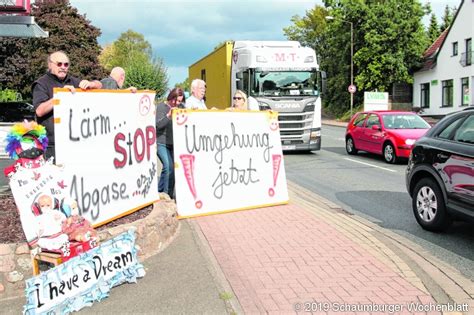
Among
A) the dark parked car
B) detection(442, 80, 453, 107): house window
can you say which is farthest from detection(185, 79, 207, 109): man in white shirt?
detection(442, 80, 453, 107): house window

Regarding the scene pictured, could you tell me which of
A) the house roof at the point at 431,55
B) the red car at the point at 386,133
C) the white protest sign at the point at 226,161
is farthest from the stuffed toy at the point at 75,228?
the house roof at the point at 431,55

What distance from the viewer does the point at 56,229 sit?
3982mm

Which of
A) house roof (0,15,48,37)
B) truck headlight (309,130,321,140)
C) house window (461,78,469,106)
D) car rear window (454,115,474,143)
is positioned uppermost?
house window (461,78,469,106)

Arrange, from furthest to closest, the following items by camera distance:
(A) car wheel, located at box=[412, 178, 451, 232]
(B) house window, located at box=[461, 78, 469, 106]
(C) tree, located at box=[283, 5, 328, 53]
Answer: (C) tree, located at box=[283, 5, 328, 53] < (B) house window, located at box=[461, 78, 469, 106] < (A) car wheel, located at box=[412, 178, 451, 232]

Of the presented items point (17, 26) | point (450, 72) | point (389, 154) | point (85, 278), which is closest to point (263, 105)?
point (389, 154)

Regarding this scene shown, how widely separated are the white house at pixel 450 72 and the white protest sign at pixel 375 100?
182 inches

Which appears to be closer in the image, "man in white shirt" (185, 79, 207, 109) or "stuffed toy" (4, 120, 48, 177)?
"stuffed toy" (4, 120, 48, 177)

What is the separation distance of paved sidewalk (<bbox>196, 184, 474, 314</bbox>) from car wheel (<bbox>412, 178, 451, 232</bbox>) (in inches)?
33.7

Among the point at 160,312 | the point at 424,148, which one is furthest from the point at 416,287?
the point at 424,148

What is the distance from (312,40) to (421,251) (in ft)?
206

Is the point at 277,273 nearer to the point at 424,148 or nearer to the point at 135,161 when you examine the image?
the point at 135,161

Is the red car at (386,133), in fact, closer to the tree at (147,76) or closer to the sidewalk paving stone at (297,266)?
the sidewalk paving stone at (297,266)

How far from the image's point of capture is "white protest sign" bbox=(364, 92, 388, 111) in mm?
40188

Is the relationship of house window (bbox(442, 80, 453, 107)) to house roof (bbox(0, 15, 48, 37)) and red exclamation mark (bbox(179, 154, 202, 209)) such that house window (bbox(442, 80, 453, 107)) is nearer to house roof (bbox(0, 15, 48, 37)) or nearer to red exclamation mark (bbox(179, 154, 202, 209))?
house roof (bbox(0, 15, 48, 37))
